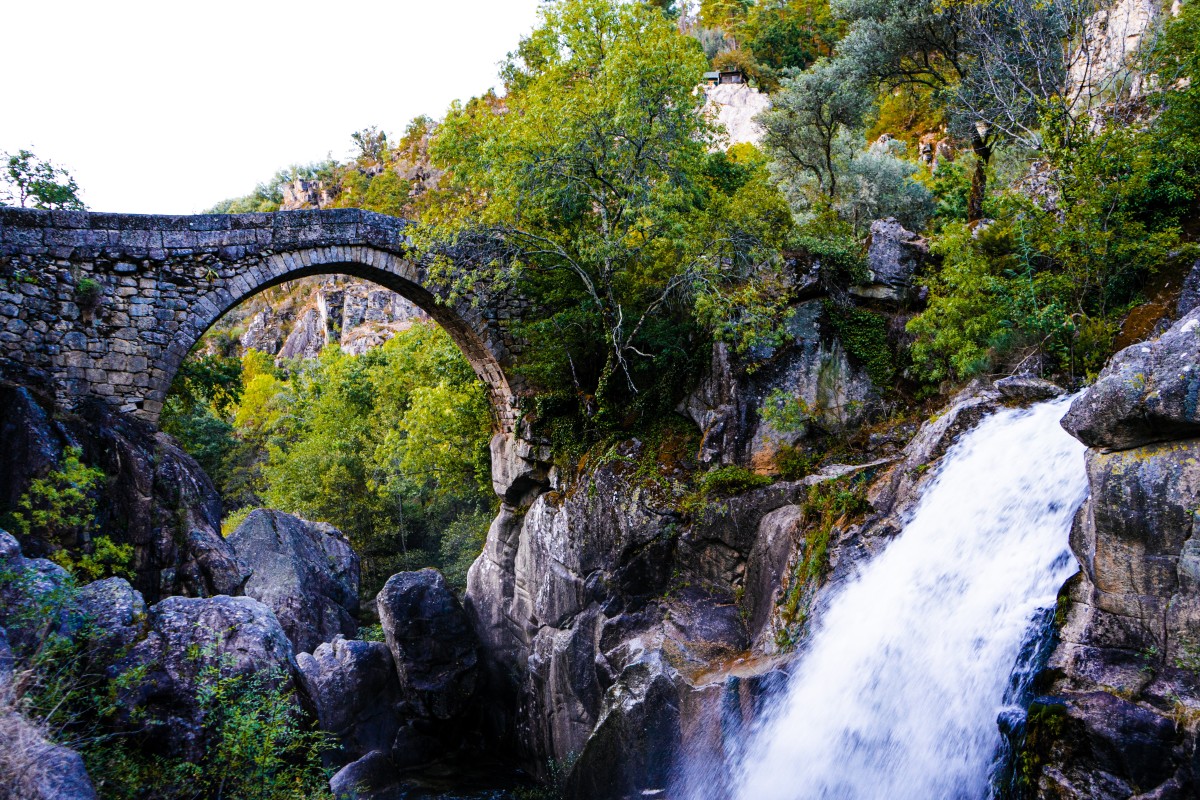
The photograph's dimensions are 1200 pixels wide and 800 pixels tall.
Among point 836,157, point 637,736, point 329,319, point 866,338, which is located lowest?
point 637,736

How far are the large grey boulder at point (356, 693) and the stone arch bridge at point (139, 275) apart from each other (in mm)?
4703

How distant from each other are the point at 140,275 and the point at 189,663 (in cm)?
692

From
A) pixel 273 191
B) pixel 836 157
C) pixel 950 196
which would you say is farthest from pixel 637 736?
pixel 273 191

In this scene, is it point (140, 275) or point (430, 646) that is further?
point (430, 646)

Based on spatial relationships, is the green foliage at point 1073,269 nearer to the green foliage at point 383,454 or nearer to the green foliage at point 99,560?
the green foliage at point 383,454

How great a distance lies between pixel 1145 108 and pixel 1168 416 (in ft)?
26.7

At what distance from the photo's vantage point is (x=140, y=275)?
416 inches

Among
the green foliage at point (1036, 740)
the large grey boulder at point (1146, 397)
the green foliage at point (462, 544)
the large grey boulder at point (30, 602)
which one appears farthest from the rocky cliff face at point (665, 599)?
the green foliage at point (462, 544)

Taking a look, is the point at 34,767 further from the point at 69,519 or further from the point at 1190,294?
the point at 1190,294

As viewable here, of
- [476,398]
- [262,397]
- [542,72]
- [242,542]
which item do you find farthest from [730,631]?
[262,397]

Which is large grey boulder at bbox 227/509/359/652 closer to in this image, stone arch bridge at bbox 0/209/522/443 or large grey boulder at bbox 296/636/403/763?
large grey boulder at bbox 296/636/403/763

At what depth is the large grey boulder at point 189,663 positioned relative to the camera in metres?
5.55

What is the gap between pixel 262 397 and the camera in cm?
3416

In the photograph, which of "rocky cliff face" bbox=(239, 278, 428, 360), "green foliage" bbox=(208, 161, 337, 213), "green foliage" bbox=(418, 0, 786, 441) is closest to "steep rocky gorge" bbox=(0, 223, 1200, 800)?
"green foliage" bbox=(418, 0, 786, 441)
